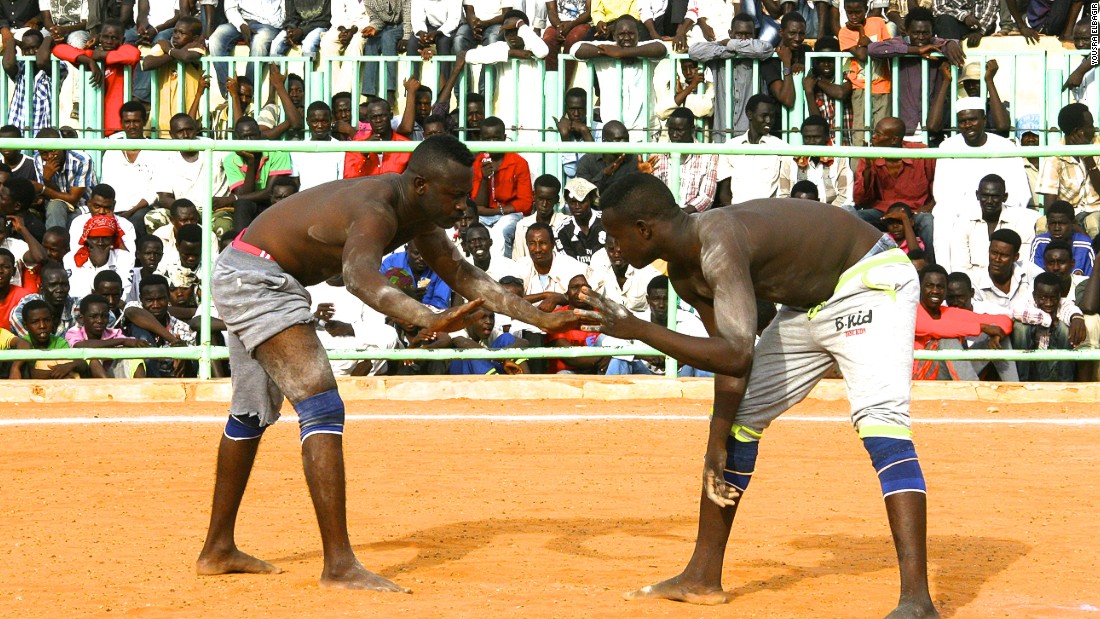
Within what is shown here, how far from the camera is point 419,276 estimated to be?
451 inches

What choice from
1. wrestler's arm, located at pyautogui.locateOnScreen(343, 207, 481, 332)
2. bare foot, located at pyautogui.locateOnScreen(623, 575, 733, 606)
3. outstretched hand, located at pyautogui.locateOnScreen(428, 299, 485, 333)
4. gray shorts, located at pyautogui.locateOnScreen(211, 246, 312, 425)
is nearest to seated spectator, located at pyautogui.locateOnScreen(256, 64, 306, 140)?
gray shorts, located at pyautogui.locateOnScreen(211, 246, 312, 425)

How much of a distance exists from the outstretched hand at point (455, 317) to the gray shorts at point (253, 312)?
0.74 meters

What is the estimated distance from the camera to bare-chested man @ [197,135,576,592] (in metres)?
5.50

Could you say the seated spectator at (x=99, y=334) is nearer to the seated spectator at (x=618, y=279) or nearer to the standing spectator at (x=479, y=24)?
the seated spectator at (x=618, y=279)

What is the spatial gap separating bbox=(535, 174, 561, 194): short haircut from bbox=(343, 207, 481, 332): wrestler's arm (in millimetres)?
6306

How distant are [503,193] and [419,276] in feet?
3.69

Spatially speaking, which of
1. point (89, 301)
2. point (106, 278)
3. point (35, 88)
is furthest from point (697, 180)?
point (35, 88)

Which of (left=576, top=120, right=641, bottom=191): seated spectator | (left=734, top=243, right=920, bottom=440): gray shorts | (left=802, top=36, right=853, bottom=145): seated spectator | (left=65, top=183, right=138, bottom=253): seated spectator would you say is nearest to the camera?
(left=734, top=243, right=920, bottom=440): gray shorts

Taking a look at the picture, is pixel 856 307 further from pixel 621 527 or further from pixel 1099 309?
pixel 1099 309

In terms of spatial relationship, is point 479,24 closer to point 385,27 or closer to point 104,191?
point 385,27

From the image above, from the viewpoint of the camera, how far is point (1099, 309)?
10586mm

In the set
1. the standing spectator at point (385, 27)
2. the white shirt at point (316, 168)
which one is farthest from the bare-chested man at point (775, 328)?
the standing spectator at point (385, 27)

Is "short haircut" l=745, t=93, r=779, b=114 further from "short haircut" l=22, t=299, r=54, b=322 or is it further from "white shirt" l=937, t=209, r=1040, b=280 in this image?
"short haircut" l=22, t=299, r=54, b=322

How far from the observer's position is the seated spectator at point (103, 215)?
1172cm
